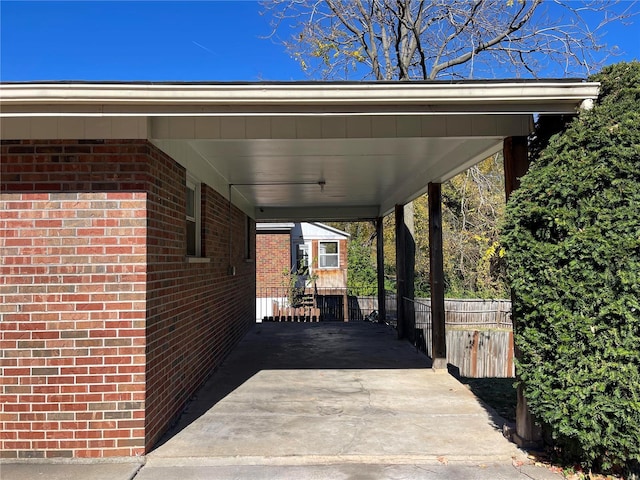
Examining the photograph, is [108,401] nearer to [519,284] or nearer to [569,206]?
[519,284]

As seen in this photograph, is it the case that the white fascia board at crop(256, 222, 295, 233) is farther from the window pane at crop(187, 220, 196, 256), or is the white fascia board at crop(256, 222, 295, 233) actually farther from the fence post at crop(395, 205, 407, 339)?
the window pane at crop(187, 220, 196, 256)

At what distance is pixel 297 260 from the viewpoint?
2139cm

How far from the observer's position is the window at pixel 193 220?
5975mm


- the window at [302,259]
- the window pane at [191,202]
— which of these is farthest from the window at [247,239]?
the window at [302,259]

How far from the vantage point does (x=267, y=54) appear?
1430 cm

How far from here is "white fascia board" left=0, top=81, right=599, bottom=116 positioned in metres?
3.47

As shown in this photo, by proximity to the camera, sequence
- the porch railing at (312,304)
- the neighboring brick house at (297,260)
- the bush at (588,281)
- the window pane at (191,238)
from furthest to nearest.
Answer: the neighboring brick house at (297,260) → the porch railing at (312,304) → the window pane at (191,238) → the bush at (588,281)

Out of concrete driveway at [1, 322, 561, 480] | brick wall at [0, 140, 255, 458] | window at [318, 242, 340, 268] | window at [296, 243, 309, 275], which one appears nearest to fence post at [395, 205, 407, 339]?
concrete driveway at [1, 322, 561, 480]

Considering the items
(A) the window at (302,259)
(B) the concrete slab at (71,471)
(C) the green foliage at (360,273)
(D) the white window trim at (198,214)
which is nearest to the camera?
(B) the concrete slab at (71,471)

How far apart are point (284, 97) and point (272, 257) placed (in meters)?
16.3

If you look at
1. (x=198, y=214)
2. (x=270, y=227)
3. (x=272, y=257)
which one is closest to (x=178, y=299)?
(x=198, y=214)

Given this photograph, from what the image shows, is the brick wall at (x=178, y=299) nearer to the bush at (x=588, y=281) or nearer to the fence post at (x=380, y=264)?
the bush at (x=588, y=281)

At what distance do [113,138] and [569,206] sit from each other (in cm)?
391

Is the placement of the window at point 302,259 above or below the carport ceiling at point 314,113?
below
